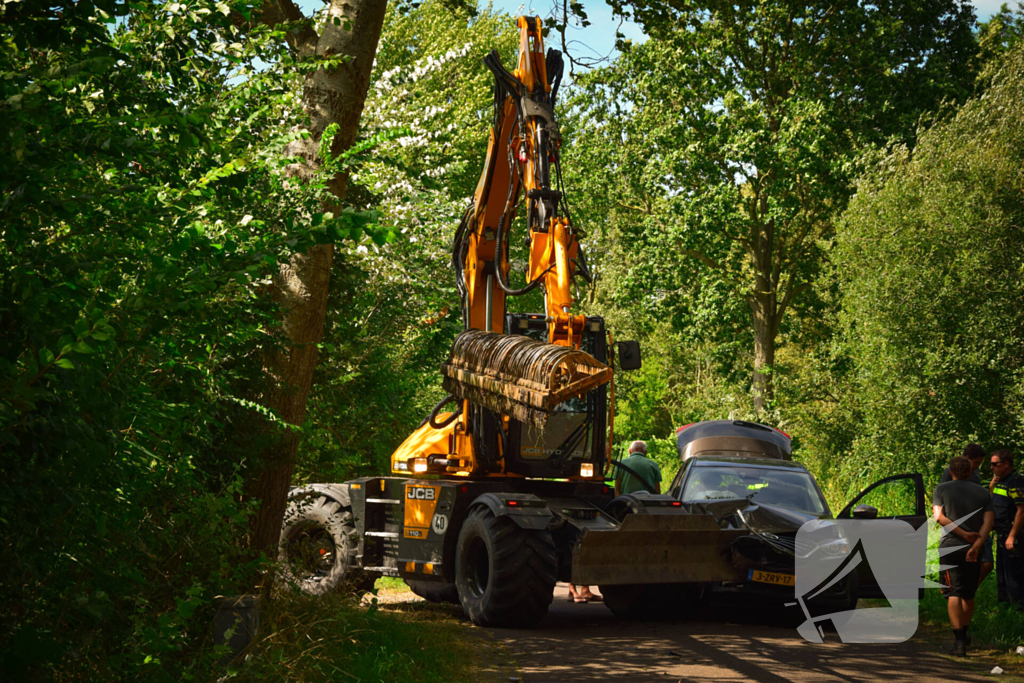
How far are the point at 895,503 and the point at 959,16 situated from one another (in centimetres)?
1743

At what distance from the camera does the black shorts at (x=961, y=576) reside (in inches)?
356

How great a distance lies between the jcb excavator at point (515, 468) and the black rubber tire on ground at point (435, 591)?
40mm

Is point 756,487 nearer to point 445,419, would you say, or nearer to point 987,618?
point 987,618

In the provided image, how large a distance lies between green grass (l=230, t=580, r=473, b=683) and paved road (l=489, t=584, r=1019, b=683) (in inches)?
23.5

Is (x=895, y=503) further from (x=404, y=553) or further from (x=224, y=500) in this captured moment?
(x=224, y=500)

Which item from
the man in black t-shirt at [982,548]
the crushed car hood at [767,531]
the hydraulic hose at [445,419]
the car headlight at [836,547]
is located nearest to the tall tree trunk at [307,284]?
the hydraulic hose at [445,419]

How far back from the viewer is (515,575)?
381 inches

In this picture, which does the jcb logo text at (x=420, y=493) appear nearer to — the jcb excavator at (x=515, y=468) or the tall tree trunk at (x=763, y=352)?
the jcb excavator at (x=515, y=468)

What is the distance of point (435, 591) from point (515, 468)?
1.91 metres

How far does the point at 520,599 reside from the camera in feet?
31.9

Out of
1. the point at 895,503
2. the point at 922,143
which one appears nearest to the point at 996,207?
the point at 922,143

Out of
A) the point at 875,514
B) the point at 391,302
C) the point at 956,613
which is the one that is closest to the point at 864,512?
the point at 875,514

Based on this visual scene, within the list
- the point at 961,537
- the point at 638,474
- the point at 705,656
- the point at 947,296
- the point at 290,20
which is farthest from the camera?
the point at 947,296

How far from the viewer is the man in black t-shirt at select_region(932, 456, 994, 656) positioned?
9039mm
